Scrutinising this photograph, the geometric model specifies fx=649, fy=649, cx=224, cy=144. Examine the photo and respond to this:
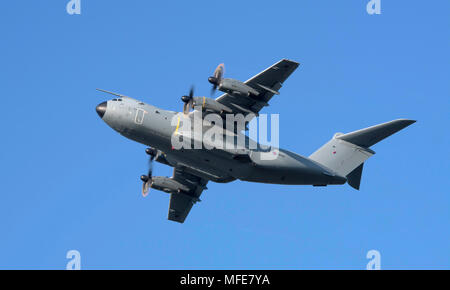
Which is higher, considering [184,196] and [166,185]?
[166,185]

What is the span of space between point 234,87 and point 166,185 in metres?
8.76

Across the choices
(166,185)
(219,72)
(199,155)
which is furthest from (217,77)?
(166,185)

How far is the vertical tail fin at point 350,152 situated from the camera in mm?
34906

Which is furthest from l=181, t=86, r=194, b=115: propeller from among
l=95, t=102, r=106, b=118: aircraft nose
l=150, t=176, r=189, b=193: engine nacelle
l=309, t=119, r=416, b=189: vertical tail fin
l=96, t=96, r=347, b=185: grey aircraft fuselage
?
l=309, t=119, r=416, b=189: vertical tail fin

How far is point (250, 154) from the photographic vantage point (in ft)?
105

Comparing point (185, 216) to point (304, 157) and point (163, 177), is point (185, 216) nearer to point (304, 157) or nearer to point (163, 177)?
point (163, 177)

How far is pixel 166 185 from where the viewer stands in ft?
121

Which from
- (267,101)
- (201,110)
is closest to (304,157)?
(267,101)

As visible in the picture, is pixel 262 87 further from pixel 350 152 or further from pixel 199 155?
pixel 350 152

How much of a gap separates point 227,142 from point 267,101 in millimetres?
2815

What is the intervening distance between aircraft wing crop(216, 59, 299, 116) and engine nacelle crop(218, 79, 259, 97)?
1.15 ft

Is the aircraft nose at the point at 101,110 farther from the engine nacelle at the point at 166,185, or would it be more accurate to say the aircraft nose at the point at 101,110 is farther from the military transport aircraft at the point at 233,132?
the engine nacelle at the point at 166,185

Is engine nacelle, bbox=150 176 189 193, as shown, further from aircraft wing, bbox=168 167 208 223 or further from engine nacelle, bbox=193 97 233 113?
engine nacelle, bbox=193 97 233 113

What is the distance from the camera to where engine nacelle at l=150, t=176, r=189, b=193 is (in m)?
36.7
